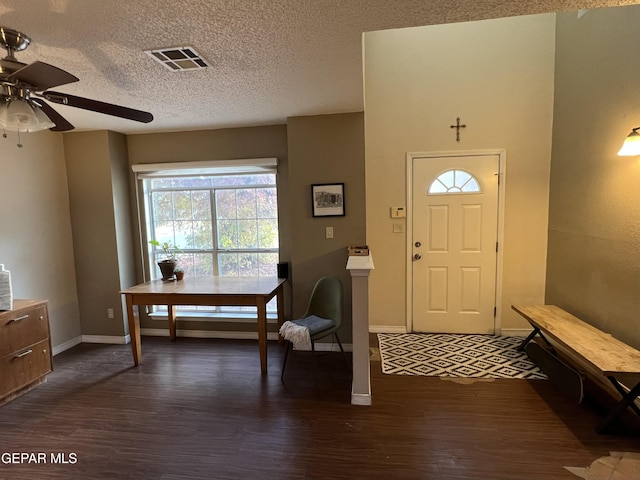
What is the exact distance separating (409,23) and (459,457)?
7.75 ft

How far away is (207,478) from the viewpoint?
5.74 feet

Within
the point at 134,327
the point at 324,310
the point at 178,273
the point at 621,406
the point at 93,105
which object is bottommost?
the point at 621,406

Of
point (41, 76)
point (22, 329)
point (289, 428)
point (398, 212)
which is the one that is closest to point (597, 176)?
point (398, 212)

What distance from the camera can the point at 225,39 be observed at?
1.65 m

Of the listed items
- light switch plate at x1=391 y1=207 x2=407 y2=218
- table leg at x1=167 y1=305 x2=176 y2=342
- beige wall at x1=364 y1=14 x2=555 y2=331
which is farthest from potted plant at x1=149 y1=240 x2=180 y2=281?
light switch plate at x1=391 y1=207 x2=407 y2=218

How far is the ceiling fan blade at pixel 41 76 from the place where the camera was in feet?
4.23

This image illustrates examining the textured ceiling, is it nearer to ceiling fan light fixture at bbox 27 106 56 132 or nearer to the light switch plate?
ceiling fan light fixture at bbox 27 106 56 132

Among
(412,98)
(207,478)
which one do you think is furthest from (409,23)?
(207,478)

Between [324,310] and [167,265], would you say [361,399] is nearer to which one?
[324,310]

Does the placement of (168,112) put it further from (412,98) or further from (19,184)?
(412,98)

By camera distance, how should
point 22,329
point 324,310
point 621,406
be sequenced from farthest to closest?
point 324,310 → point 22,329 → point 621,406

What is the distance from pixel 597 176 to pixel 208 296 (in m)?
3.51

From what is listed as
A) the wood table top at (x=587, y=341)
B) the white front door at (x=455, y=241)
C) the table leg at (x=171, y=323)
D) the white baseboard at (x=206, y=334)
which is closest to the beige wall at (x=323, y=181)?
the white baseboard at (x=206, y=334)

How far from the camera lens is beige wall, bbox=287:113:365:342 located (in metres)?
3.11
